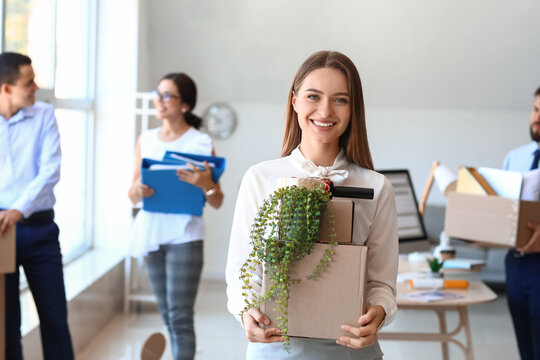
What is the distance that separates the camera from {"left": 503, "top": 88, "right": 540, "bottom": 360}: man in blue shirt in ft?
10.8

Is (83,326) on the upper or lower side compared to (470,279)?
lower

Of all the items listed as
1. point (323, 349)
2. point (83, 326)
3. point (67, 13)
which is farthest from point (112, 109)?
point (323, 349)

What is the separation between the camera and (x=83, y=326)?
4422 mm

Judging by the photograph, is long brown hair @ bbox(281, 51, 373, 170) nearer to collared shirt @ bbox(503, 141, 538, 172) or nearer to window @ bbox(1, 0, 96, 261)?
collared shirt @ bbox(503, 141, 538, 172)

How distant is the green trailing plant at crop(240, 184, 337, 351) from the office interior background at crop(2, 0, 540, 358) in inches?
125

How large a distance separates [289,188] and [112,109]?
13.6ft

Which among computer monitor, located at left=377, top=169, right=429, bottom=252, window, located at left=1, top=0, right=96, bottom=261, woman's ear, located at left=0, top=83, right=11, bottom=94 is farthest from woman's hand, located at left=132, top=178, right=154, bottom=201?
computer monitor, located at left=377, top=169, right=429, bottom=252

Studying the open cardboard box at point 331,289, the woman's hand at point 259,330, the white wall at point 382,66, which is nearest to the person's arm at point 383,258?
the open cardboard box at point 331,289

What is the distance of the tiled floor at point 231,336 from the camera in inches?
174

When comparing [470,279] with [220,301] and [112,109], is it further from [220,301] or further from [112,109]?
[112,109]

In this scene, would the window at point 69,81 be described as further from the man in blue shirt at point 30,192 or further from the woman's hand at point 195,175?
the woman's hand at point 195,175

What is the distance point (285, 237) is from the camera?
149 cm

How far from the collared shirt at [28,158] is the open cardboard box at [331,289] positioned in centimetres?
172

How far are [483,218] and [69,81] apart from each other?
3.17 metres
